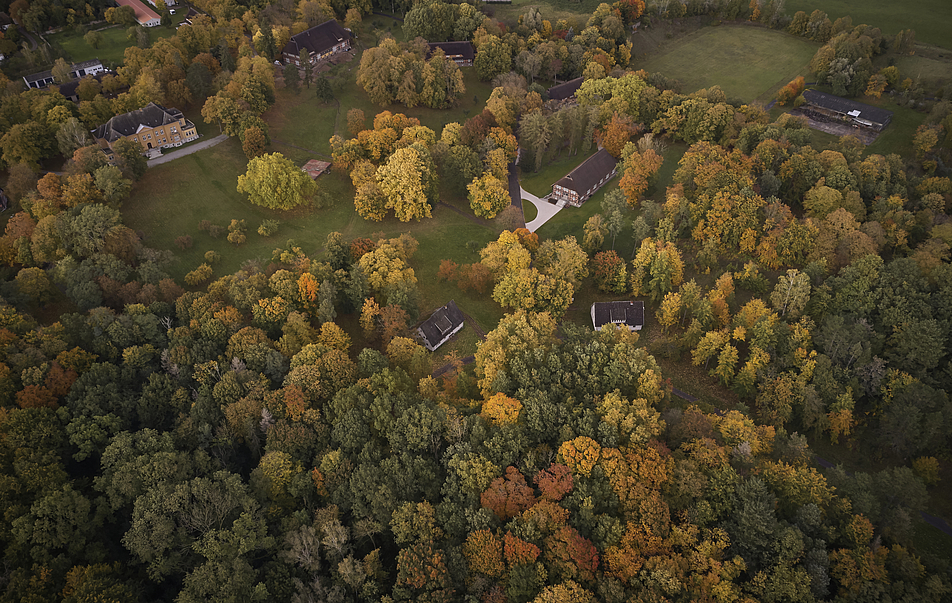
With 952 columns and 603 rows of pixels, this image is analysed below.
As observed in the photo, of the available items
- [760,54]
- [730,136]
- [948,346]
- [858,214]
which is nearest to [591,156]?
[730,136]

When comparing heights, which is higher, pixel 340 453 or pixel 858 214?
pixel 858 214

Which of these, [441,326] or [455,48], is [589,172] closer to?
[441,326]

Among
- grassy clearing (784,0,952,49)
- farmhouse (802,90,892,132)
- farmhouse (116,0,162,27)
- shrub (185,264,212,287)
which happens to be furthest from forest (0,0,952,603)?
grassy clearing (784,0,952,49)

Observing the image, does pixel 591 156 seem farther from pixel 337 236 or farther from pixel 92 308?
pixel 92 308

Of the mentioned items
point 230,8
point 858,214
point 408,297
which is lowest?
point 408,297

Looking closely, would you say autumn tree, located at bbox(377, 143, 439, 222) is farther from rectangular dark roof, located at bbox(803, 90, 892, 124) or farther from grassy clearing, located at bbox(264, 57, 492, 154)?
rectangular dark roof, located at bbox(803, 90, 892, 124)
